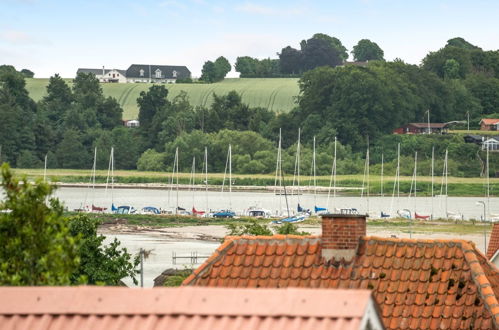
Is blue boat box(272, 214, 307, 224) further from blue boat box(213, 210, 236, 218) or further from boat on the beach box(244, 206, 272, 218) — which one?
blue boat box(213, 210, 236, 218)

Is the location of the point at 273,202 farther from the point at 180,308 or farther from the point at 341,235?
the point at 180,308

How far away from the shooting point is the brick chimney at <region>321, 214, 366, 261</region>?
17359mm

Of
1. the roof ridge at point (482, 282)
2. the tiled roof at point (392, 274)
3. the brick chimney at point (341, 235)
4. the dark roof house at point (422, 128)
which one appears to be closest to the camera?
the roof ridge at point (482, 282)

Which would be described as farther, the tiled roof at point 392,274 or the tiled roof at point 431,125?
the tiled roof at point 431,125

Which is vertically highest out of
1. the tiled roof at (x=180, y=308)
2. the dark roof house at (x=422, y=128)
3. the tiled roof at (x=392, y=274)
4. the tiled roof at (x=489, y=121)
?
the tiled roof at (x=180, y=308)

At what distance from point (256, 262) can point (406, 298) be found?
1958mm

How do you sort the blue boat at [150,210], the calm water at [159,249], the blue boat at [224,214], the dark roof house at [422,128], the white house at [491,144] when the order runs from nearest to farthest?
the calm water at [159,249] < the blue boat at [224,214] < the blue boat at [150,210] < the white house at [491,144] < the dark roof house at [422,128]

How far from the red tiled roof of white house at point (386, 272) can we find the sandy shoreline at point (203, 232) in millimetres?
60620

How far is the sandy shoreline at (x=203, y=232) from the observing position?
83125 mm

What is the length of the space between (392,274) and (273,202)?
108m

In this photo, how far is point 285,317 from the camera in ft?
26.8

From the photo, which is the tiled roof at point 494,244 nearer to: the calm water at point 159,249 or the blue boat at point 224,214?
the calm water at point 159,249

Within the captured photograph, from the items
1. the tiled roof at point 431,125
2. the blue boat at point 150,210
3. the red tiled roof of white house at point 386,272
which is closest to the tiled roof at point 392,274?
the red tiled roof of white house at point 386,272

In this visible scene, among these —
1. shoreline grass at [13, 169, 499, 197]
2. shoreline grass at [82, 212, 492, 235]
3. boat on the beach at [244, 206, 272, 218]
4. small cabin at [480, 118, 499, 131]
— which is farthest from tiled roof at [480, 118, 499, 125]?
shoreline grass at [82, 212, 492, 235]
